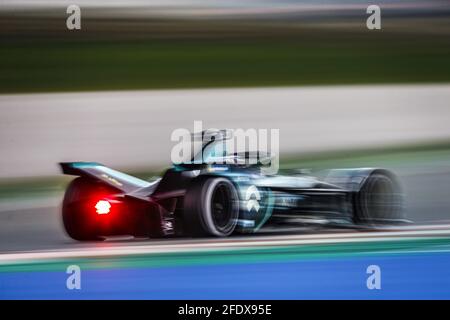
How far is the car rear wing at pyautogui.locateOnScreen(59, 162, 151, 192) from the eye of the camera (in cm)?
315

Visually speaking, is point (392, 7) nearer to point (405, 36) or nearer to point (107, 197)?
point (405, 36)

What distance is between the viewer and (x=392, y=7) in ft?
10.5

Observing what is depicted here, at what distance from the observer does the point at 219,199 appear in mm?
3160

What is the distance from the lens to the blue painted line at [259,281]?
3.14 meters

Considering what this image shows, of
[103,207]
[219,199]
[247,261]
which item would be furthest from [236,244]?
[103,207]

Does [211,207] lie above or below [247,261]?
above

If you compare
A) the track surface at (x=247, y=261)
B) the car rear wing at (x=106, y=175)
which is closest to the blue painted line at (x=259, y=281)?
the track surface at (x=247, y=261)

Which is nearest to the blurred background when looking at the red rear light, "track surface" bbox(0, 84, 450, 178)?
"track surface" bbox(0, 84, 450, 178)

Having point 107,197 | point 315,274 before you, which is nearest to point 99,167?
point 107,197

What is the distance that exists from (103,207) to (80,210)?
89mm

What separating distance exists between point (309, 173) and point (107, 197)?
0.75 meters

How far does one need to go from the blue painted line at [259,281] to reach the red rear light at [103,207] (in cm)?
22

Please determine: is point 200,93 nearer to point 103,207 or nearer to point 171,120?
point 171,120

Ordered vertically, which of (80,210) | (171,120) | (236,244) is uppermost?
(171,120)
